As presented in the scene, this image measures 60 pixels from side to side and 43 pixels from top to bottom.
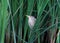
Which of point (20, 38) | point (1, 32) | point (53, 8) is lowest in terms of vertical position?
point (20, 38)

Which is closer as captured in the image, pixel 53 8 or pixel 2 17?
pixel 2 17

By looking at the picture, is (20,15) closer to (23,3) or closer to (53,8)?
(23,3)

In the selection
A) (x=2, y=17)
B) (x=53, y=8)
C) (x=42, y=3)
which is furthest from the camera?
(x=53, y=8)

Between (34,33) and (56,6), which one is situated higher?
(56,6)

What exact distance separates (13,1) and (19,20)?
0.47 ft

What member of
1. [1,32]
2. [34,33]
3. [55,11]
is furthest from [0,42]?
[55,11]

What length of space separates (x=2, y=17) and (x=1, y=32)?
10 centimetres

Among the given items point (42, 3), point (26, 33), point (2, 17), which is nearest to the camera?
point (2, 17)

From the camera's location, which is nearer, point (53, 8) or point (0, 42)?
point (0, 42)

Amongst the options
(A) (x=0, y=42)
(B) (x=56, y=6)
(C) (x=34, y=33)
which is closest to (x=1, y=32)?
(A) (x=0, y=42)

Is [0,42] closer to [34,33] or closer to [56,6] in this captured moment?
[34,33]

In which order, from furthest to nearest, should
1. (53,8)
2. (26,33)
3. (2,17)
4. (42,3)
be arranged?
(26,33)
(53,8)
(42,3)
(2,17)

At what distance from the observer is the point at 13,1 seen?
4.44 ft

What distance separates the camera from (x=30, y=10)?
1.31 metres
